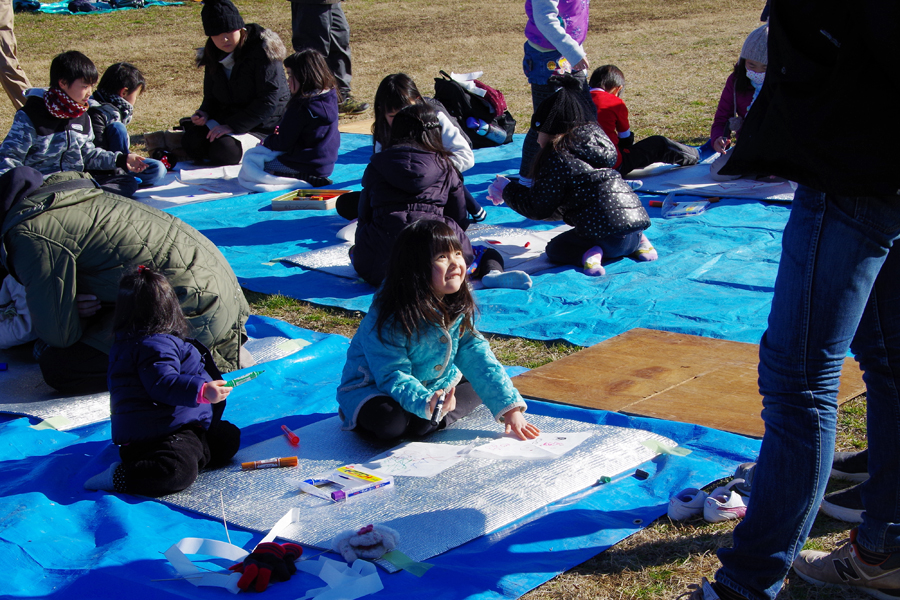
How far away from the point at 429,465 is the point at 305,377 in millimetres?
1161

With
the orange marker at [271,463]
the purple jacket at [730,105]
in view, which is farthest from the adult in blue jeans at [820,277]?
the purple jacket at [730,105]

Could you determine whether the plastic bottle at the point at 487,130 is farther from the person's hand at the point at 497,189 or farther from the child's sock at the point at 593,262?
the child's sock at the point at 593,262

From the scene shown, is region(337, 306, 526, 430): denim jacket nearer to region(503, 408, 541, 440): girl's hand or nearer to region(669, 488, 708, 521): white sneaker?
region(503, 408, 541, 440): girl's hand

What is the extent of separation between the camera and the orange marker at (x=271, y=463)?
2.86 meters

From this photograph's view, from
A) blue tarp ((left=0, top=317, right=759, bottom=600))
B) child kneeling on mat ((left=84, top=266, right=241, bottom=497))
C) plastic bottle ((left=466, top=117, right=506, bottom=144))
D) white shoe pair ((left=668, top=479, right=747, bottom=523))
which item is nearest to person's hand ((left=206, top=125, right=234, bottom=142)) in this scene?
plastic bottle ((left=466, top=117, right=506, bottom=144))

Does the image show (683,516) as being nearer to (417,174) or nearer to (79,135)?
(417,174)

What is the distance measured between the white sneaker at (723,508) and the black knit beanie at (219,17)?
6.04 metres

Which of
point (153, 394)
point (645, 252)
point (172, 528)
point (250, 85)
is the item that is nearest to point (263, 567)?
point (172, 528)

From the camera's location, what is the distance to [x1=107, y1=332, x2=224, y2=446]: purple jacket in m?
2.68

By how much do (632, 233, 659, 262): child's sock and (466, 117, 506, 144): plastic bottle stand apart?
328 centimetres

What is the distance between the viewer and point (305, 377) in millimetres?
3766


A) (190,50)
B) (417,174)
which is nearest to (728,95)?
(417,174)

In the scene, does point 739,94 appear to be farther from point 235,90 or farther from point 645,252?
point 235,90

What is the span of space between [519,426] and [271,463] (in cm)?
82
